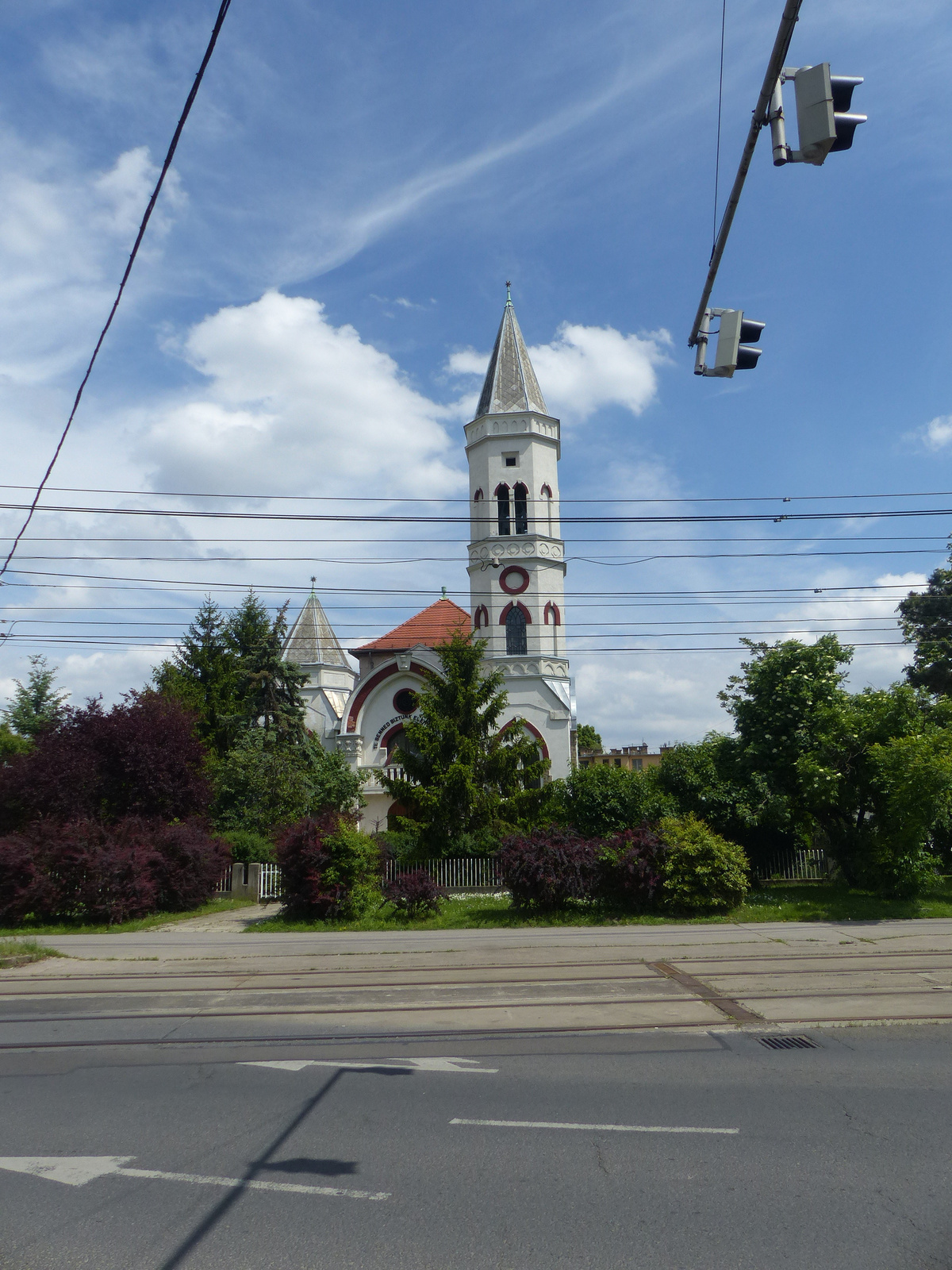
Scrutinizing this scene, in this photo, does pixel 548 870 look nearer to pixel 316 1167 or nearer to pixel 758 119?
pixel 316 1167

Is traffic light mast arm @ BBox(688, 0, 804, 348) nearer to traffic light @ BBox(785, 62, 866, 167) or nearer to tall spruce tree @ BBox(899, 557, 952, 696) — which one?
traffic light @ BBox(785, 62, 866, 167)

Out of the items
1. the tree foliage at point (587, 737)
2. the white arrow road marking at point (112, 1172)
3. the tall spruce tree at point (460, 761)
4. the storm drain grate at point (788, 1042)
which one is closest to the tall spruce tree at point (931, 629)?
the tall spruce tree at point (460, 761)

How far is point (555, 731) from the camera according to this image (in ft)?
114

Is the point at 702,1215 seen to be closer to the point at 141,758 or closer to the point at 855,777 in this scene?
the point at 855,777

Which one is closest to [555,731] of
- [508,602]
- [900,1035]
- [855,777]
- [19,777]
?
[508,602]

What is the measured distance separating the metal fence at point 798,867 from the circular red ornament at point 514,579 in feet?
54.5

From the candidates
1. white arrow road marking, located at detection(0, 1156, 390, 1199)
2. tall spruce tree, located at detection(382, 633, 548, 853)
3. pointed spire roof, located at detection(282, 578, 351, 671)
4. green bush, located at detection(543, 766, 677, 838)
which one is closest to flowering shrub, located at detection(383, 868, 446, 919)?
tall spruce tree, located at detection(382, 633, 548, 853)

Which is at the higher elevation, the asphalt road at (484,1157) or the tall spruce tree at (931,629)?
the tall spruce tree at (931,629)

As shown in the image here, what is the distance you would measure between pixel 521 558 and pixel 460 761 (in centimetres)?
1425

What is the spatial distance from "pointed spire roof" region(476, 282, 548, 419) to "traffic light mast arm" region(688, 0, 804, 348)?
102 feet

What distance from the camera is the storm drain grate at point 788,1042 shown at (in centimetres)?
776

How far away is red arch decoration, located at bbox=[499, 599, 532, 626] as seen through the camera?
120ft

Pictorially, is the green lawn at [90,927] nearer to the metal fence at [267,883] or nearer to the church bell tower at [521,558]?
the metal fence at [267,883]

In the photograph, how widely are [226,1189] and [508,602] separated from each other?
32.2 meters
